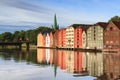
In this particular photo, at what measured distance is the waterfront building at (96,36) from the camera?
461 feet

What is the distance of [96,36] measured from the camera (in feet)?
482

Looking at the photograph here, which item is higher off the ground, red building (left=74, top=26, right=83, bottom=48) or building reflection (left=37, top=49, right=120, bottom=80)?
red building (left=74, top=26, right=83, bottom=48)

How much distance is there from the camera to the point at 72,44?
180m

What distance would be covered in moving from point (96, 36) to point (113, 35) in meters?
19.6

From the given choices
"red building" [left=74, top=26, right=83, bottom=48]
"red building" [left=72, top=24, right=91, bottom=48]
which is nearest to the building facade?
"red building" [left=74, top=26, right=83, bottom=48]

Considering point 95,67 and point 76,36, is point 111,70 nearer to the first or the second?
point 95,67

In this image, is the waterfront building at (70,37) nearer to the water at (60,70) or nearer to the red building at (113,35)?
the red building at (113,35)

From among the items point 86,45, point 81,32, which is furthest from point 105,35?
point 81,32

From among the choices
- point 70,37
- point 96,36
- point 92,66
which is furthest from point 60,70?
point 70,37

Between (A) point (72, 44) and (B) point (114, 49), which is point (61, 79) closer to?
(B) point (114, 49)

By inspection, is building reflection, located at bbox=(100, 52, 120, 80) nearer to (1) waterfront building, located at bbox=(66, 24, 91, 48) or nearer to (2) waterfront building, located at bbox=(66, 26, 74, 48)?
(1) waterfront building, located at bbox=(66, 24, 91, 48)

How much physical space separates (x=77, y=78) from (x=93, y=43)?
111 metres

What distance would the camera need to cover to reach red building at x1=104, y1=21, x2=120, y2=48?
125m

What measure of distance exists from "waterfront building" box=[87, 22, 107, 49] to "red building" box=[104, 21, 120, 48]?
597 centimetres
